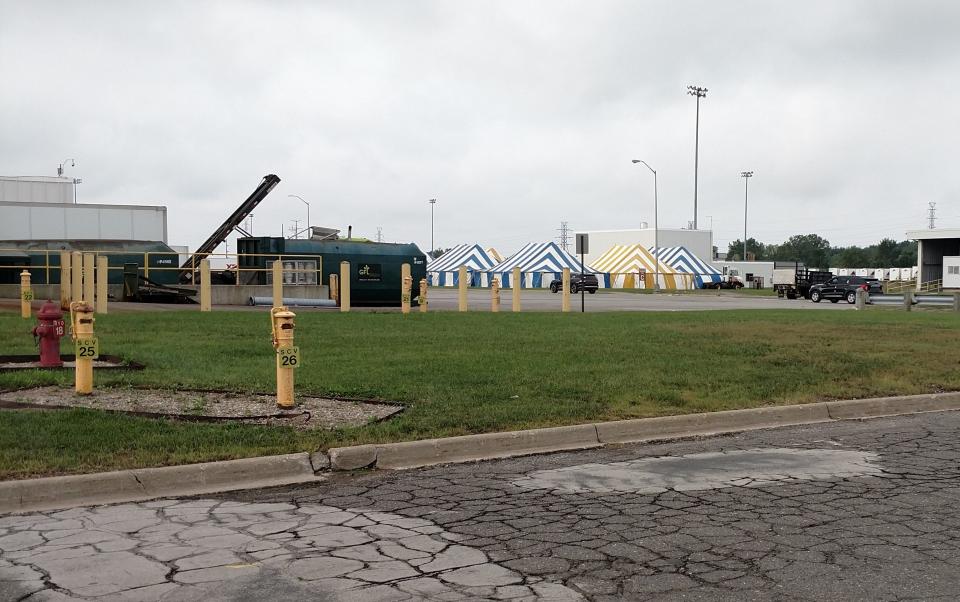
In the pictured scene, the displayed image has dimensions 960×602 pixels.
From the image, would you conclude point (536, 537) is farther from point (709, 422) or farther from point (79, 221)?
point (79, 221)

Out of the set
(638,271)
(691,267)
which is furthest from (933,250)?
(638,271)

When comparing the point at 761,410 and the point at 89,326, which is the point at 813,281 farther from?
the point at 89,326

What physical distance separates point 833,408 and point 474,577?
24.2ft

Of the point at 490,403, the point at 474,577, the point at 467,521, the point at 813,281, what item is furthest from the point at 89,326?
the point at 813,281

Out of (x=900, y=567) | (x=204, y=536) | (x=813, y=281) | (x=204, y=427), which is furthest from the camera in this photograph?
(x=813, y=281)

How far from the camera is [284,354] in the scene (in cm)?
938

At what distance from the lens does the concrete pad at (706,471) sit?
7.07 m

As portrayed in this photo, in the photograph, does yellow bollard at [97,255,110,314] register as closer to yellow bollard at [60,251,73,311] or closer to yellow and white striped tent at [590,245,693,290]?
yellow bollard at [60,251,73,311]

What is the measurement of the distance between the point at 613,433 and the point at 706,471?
1.70 metres

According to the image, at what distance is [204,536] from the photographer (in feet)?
18.8

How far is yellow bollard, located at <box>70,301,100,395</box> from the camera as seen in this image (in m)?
9.62

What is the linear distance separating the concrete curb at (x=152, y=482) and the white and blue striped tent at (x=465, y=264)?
243ft

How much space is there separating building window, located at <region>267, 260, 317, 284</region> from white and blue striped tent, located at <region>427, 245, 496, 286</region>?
158ft

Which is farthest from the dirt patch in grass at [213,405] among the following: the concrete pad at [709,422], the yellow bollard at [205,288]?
the yellow bollard at [205,288]
